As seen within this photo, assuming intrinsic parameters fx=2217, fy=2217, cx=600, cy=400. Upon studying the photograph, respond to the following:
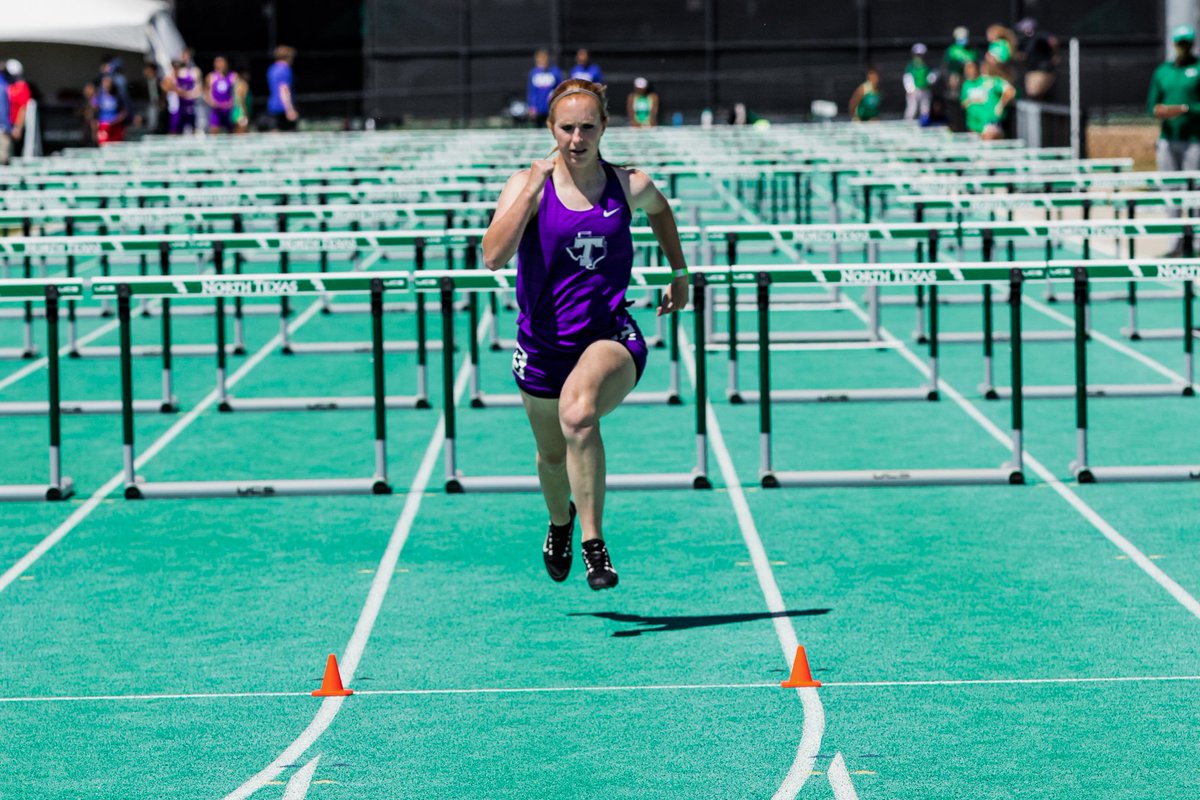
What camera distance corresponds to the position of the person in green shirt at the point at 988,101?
25422 mm

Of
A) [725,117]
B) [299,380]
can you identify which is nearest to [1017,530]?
[299,380]

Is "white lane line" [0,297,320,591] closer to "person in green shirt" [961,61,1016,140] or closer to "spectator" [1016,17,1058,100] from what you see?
"person in green shirt" [961,61,1016,140]

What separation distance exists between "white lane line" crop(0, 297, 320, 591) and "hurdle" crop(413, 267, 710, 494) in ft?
5.54

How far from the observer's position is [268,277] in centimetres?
1015

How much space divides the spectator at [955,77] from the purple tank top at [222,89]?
1055cm

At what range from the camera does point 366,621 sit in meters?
7.93

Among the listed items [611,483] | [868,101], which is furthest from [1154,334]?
[868,101]

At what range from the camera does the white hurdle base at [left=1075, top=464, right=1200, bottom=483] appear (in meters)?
10.4

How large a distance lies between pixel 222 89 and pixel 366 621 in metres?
25.2

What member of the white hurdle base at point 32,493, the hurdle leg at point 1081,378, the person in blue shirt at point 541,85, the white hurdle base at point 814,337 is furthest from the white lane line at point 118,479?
the person in blue shirt at point 541,85

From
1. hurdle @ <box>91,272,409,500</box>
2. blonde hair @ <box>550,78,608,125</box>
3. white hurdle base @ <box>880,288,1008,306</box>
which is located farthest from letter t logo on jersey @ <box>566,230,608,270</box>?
white hurdle base @ <box>880,288,1008,306</box>

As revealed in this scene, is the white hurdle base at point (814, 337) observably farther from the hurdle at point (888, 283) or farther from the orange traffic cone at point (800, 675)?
the orange traffic cone at point (800, 675)

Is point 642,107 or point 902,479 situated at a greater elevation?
point 642,107

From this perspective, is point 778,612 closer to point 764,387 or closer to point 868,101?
point 764,387
